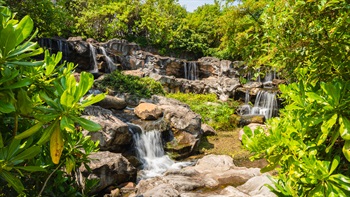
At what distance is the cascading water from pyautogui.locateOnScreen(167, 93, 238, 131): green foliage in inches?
188

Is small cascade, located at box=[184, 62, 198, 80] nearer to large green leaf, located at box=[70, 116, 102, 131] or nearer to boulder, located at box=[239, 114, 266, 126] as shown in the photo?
boulder, located at box=[239, 114, 266, 126]

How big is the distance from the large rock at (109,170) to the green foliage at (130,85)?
7.82m

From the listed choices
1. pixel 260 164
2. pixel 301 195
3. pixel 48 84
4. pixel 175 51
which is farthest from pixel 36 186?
pixel 175 51

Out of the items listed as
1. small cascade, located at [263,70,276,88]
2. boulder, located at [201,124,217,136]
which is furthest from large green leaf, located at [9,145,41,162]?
small cascade, located at [263,70,276,88]

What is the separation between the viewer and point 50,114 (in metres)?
1.56

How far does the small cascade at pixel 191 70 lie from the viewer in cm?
2389

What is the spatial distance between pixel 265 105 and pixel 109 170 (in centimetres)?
1369

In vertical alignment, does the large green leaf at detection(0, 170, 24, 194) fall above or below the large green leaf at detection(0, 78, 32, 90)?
below

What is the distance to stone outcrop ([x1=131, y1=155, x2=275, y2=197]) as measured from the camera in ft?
20.4

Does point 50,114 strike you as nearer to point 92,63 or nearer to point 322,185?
point 322,185

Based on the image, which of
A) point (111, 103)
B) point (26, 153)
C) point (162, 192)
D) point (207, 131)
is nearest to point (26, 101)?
point (26, 153)

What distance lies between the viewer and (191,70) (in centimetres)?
2406

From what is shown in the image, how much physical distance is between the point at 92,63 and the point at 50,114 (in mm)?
19117

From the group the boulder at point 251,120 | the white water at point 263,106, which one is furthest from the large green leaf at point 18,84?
the white water at point 263,106
